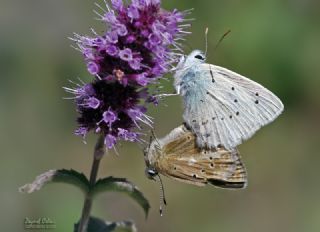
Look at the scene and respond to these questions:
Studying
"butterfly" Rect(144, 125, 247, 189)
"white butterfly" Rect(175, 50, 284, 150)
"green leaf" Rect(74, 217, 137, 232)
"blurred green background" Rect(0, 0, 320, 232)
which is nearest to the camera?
"green leaf" Rect(74, 217, 137, 232)

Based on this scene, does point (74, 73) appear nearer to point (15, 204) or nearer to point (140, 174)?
point (140, 174)

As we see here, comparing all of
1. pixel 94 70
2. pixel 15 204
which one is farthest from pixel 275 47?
pixel 94 70

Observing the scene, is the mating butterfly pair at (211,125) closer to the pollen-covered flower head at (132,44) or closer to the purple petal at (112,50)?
the pollen-covered flower head at (132,44)

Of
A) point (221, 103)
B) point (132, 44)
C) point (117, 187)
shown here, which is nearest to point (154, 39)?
point (132, 44)

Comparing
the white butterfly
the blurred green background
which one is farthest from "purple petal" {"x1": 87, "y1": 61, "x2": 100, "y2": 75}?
the blurred green background

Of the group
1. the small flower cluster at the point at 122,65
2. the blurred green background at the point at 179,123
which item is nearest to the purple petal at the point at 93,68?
the small flower cluster at the point at 122,65

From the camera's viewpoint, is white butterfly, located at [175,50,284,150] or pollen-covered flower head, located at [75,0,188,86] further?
white butterfly, located at [175,50,284,150]

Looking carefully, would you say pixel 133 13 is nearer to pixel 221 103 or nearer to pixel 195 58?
pixel 195 58

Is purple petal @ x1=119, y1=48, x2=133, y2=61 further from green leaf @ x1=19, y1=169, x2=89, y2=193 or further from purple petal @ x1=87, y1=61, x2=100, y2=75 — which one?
green leaf @ x1=19, y1=169, x2=89, y2=193

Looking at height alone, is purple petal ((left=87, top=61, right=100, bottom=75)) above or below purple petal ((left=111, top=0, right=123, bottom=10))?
below
